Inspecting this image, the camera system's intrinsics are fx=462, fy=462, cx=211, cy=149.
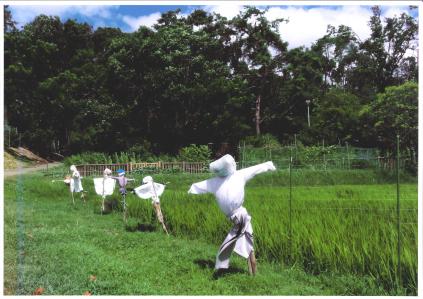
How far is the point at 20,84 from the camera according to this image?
9266 mm

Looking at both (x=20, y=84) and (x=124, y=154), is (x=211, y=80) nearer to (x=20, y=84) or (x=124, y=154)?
(x=124, y=154)

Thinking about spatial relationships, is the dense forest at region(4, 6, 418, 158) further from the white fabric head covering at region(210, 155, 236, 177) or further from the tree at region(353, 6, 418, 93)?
the white fabric head covering at region(210, 155, 236, 177)

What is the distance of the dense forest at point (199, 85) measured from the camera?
29.5ft

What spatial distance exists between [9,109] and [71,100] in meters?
1.13

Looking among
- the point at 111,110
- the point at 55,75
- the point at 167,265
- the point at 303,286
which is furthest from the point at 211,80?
the point at 303,286

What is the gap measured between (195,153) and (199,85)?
57.8 inches

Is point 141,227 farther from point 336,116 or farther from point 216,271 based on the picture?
point 336,116

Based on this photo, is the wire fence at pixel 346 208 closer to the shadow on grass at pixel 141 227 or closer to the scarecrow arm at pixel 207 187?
the scarecrow arm at pixel 207 187

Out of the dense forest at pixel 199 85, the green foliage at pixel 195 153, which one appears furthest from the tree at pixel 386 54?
the green foliage at pixel 195 153

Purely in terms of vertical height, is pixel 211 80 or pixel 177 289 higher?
pixel 211 80

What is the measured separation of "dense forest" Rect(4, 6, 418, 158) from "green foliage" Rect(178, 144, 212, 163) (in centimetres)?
16

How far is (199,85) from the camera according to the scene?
31.9 feet

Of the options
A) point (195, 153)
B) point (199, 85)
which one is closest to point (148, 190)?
point (195, 153)

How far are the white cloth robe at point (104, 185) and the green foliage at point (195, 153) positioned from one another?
2044 mm
